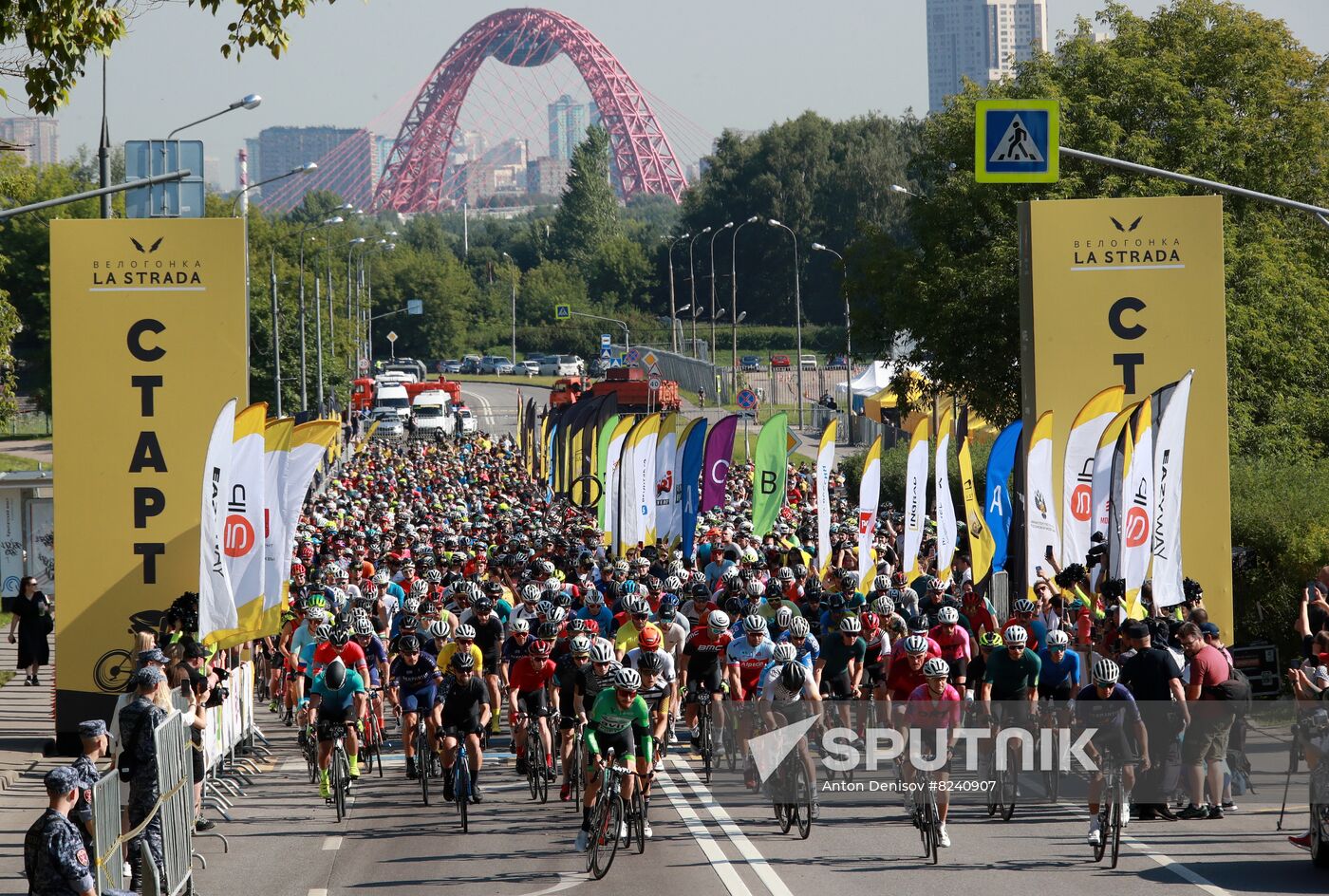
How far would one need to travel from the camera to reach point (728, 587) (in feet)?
65.5

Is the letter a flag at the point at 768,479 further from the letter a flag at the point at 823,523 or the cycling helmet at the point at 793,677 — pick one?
the cycling helmet at the point at 793,677

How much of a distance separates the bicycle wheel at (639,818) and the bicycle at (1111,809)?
11.0 ft

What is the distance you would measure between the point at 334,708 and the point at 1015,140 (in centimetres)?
958

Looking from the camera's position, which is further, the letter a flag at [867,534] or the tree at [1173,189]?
the tree at [1173,189]

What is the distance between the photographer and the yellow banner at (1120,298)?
21406mm

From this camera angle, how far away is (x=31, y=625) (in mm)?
25109

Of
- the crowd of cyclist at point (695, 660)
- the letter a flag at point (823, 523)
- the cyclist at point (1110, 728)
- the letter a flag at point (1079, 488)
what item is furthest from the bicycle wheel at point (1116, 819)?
the letter a flag at point (823, 523)

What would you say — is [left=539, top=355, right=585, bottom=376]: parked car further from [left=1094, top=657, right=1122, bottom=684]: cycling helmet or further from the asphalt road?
[left=1094, top=657, right=1122, bottom=684]: cycling helmet

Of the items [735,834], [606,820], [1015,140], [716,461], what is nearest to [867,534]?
[1015,140]

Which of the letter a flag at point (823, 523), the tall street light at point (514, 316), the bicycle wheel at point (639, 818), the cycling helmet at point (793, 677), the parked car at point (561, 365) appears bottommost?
the bicycle wheel at point (639, 818)

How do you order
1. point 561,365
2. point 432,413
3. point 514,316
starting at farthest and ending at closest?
1. point 514,316
2. point 561,365
3. point 432,413

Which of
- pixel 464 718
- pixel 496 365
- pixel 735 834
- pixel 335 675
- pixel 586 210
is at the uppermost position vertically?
pixel 586 210

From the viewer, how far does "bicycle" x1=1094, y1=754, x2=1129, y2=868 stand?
12.8 metres

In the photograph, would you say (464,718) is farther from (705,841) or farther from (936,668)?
(936,668)
